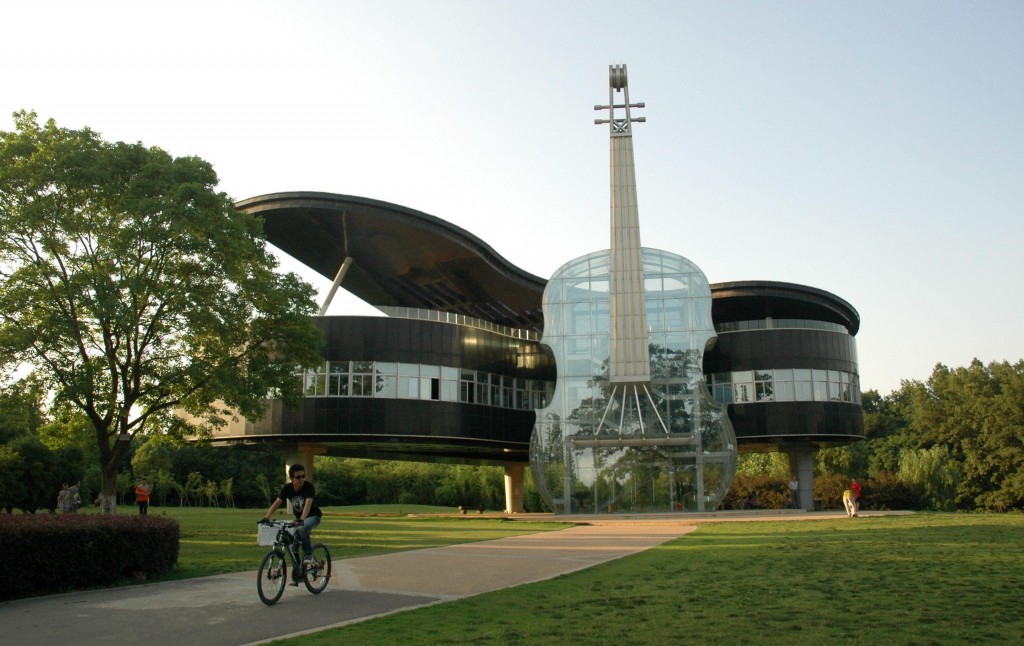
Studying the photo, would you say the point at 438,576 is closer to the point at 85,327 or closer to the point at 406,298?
the point at 85,327

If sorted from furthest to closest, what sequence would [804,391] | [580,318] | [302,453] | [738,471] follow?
[738,471] → [804,391] → [302,453] → [580,318]

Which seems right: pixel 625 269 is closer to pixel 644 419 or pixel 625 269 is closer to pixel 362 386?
pixel 644 419

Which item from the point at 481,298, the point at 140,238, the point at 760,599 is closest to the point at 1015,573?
the point at 760,599

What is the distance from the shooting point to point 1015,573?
11.9 m

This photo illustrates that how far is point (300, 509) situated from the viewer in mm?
11484

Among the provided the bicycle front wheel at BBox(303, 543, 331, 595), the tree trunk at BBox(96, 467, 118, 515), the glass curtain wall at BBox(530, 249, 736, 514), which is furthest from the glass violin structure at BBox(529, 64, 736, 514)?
the bicycle front wheel at BBox(303, 543, 331, 595)

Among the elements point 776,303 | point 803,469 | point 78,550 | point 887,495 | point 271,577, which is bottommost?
point 887,495

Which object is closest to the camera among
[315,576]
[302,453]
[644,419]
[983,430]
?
[315,576]

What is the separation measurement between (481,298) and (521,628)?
154ft

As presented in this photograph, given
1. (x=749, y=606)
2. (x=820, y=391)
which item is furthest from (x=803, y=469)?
(x=749, y=606)

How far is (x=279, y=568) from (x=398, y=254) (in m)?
39.5

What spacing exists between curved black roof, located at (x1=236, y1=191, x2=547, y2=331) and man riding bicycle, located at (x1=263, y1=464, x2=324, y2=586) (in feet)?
110

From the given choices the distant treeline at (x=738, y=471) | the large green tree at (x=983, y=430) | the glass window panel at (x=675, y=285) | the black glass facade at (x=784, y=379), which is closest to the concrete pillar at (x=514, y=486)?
the distant treeline at (x=738, y=471)

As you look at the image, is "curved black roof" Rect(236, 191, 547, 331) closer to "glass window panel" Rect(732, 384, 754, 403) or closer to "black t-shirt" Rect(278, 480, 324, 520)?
"glass window panel" Rect(732, 384, 754, 403)
